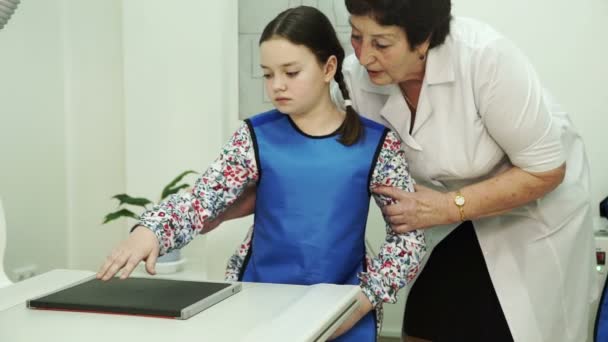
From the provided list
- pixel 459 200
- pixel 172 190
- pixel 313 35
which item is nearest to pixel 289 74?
pixel 313 35

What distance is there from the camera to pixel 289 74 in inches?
53.1

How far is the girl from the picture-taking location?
1.29 m

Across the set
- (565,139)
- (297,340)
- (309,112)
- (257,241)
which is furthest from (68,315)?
(565,139)

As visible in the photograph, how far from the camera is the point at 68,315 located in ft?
3.05

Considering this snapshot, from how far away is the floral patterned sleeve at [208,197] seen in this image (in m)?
1.22

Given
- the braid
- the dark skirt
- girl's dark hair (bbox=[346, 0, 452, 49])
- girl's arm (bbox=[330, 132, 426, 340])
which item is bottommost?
the dark skirt

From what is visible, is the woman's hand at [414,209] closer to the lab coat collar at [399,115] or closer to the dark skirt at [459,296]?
the lab coat collar at [399,115]

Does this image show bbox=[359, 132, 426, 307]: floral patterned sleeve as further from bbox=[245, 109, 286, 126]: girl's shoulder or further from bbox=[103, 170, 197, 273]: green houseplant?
bbox=[103, 170, 197, 273]: green houseplant

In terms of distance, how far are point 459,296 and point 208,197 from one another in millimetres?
653

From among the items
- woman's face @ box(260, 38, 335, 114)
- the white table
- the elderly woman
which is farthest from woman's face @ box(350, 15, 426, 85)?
the white table

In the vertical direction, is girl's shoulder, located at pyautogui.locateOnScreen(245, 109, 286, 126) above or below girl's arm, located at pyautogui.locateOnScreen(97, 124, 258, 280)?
above

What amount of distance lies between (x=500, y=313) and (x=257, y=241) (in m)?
0.59

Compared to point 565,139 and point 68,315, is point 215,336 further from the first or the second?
point 565,139

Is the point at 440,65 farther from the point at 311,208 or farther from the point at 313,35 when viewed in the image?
the point at 311,208
